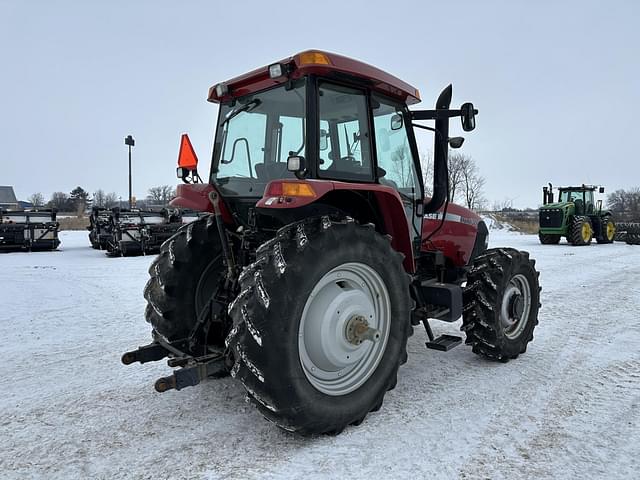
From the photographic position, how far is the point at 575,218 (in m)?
19.8

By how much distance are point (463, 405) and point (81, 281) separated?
8.57 m

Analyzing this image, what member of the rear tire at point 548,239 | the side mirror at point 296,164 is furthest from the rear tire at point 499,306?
the rear tire at point 548,239

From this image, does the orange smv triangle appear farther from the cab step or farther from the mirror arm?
the cab step

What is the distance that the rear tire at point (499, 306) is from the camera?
13.9 feet

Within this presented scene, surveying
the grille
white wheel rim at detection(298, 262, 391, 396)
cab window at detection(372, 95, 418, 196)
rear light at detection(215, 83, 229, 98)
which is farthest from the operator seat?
the grille

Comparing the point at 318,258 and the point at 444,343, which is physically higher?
the point at 318,258

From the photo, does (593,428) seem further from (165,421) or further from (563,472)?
(165,421)

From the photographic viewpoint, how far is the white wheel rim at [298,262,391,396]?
2961 millimetres

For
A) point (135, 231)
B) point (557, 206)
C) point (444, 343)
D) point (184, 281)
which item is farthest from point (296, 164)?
point (557, 206)

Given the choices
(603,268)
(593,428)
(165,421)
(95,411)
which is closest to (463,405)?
(593,428)

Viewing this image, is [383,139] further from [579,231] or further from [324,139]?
[579,231]

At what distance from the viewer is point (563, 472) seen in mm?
2500

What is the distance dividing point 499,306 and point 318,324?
2.08m

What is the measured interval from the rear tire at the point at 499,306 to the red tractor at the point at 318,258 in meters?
0.01
